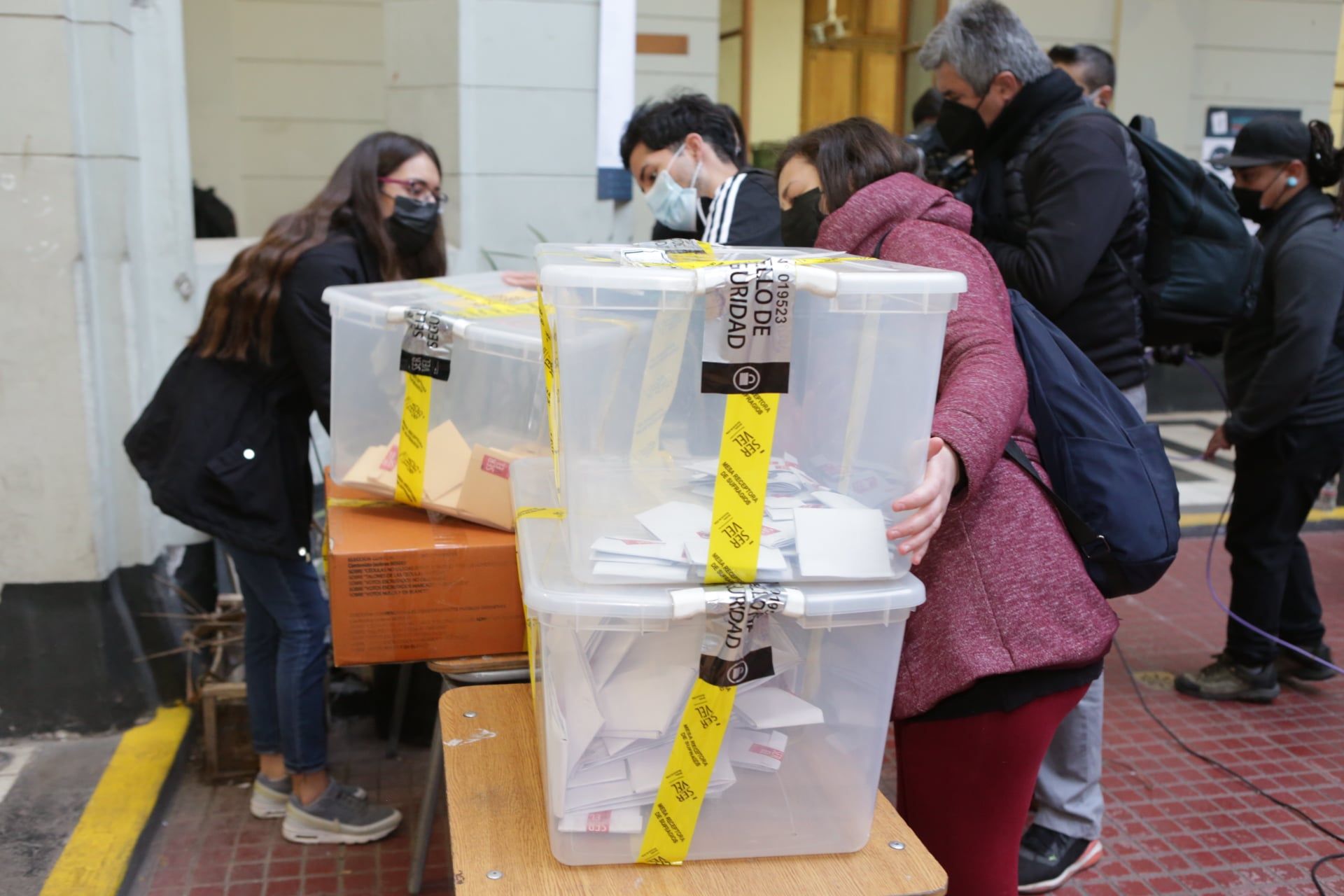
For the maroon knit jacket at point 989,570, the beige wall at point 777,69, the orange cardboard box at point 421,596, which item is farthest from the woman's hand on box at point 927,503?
the beige wall at point 777,69

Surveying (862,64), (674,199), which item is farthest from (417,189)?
(862,64)

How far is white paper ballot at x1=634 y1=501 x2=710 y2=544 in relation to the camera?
4.53 ft

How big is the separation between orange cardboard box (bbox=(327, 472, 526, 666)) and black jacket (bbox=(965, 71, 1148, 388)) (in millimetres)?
1497

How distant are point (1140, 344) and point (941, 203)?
1.48m

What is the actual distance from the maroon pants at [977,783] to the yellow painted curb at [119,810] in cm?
205

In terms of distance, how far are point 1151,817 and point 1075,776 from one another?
0.65 metres

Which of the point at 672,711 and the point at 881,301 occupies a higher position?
the point at 881,301

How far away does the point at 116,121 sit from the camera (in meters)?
3.36

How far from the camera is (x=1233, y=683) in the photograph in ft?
13.1

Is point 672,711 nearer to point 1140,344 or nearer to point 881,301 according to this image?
point 881,301

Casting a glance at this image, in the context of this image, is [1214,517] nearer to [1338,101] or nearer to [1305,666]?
[1305,666]

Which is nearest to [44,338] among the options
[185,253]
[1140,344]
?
[185,253]

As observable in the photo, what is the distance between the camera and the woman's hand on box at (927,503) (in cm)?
143

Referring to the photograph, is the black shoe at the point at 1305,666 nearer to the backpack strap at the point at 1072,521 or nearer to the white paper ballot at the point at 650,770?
the backpack strap at the point at 1072,521
